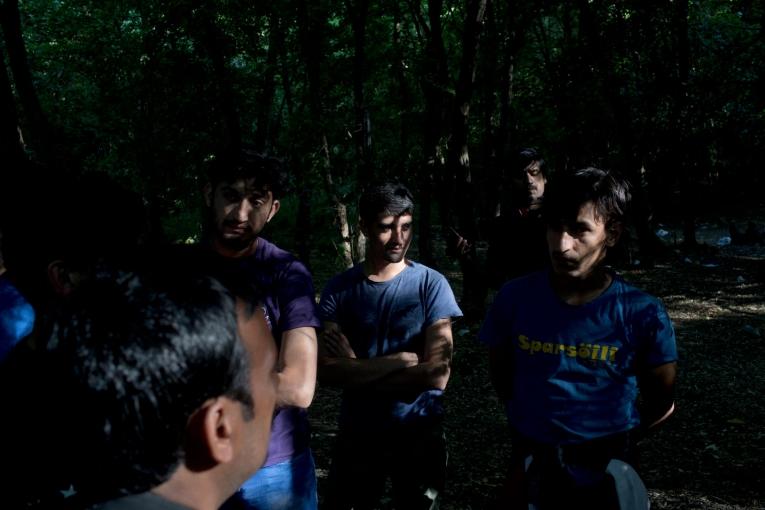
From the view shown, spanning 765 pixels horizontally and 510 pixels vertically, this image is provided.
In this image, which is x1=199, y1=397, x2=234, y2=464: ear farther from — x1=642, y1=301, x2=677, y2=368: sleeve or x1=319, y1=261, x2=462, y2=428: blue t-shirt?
x1=319, y1=261, x2=462, y2=428: blue t-shirt

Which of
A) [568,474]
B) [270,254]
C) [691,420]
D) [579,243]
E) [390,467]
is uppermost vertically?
[270,254]

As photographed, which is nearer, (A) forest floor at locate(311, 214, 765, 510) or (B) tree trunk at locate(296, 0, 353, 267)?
(A) forest floor at locate(311, 214, 765, 510)

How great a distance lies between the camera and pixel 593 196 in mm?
2811

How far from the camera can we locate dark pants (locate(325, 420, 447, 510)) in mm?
3225

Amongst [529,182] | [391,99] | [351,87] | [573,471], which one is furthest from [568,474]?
[391,99]

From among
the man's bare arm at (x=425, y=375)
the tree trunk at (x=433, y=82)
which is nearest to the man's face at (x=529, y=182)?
the man's bare arm at (x=425, y=375)

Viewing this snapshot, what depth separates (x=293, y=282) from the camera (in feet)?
8.89

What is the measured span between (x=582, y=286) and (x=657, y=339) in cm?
35

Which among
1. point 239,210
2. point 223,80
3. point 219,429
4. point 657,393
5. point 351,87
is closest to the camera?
point 219,429

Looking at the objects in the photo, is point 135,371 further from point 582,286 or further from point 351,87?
point 351,87

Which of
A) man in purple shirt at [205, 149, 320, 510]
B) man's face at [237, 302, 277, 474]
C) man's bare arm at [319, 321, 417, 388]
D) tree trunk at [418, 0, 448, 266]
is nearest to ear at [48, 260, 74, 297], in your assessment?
man in purple shirt at [205, 149, 320, 510]

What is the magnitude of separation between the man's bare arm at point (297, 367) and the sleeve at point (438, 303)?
2.50ft

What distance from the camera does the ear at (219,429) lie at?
122 centimetres

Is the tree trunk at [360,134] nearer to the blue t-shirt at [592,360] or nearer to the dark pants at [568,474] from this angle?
the blue t-shirt at [592,360]
